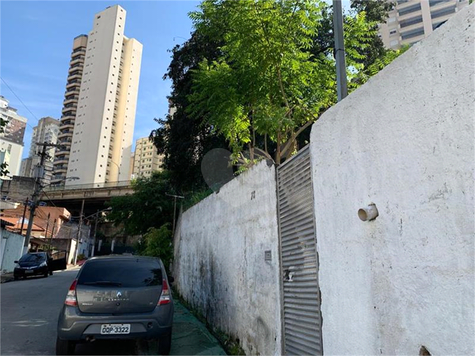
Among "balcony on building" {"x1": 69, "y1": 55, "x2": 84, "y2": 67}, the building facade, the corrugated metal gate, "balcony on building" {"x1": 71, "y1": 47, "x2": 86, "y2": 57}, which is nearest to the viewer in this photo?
the corrugated metal gate

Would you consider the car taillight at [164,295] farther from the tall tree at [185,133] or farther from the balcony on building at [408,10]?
the balcony on building at [408,10]

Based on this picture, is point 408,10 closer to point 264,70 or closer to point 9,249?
point 264,70

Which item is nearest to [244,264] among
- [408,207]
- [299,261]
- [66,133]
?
[299,261]

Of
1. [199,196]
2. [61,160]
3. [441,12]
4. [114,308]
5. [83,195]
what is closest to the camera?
[114,308]

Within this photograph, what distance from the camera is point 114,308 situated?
4934mm

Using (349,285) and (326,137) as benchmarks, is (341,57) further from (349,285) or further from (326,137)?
(349,285)

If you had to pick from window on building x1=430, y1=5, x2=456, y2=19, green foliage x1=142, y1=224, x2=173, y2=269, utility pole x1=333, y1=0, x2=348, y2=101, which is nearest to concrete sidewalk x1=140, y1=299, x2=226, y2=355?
utility pole x1=333, y1=0, x2=348, y2=101

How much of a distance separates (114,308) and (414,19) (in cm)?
7715

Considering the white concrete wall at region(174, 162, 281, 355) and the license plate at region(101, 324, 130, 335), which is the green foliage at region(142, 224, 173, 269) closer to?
the white concrete wall at region(174, 162, 281, 355)

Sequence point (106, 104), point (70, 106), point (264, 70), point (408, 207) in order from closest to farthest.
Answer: point (408, 207), point (264, 70), point (106, 104), point (70, 106)

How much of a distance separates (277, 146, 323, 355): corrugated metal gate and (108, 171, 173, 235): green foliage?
16.0 m

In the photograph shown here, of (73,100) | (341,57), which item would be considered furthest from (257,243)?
(73,100)

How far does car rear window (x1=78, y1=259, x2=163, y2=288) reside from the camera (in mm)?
5203

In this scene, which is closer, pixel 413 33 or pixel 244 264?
pixel 244 264
